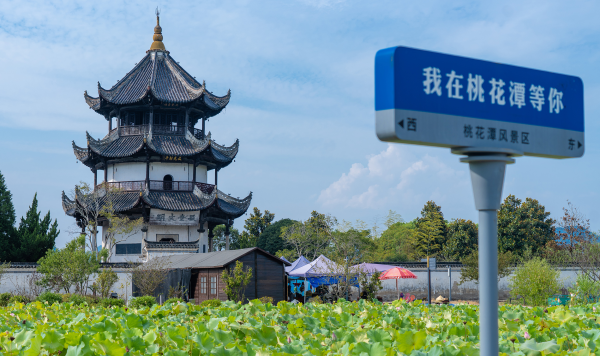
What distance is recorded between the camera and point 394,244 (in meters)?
53.9

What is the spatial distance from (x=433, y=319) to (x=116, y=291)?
25930 mm

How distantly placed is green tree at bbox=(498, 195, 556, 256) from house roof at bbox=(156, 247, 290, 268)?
21.8 metres

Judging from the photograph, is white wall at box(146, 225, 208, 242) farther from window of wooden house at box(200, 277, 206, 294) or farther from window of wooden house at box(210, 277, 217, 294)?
window of wooden house at box(210, 277, 217, 294)

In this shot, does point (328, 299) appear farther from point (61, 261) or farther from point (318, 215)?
point (318, 215)

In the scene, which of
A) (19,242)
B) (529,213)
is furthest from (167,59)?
(529,213)

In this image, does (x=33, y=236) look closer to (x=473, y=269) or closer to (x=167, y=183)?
(x=167, y=183)

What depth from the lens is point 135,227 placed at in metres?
33.4

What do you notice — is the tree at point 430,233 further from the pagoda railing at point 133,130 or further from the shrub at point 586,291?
the shrub at point 586,291

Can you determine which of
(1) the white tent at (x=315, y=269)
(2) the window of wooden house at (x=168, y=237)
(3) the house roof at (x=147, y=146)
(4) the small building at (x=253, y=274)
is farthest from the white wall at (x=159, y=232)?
(1) the white tent at (x=315, y=269)

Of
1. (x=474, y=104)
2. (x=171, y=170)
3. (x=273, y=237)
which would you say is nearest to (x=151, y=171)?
(x=171, y=170)

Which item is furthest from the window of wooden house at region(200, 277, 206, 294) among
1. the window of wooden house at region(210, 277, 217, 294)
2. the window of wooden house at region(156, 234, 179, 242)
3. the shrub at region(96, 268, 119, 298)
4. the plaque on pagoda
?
the window of wooden house at region(156, 234, 179, 242)

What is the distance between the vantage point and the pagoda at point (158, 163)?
33.2 meters

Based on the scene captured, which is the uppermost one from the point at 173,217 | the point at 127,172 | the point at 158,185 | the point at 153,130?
the point at 153,130

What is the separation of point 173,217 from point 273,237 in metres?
15.5
